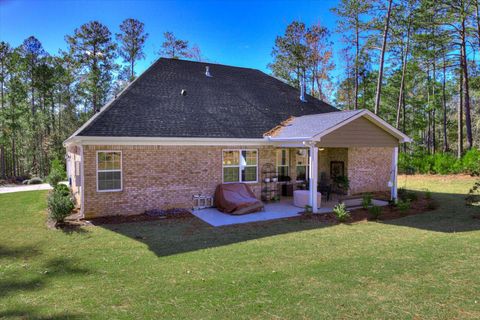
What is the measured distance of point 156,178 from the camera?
35.5ft

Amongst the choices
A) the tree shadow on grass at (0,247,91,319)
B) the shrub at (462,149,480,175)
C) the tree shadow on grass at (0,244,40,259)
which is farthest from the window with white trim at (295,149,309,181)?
the shrub at (462,149,480,175)

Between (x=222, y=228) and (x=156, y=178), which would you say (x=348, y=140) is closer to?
(x=222, y=228)

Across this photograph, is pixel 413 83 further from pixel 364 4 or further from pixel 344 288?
pixel 344 288

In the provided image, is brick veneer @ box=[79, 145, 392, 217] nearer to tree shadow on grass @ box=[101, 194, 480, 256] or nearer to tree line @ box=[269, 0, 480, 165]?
tree shadow on grass @ box=[101, 194, 480, 256]

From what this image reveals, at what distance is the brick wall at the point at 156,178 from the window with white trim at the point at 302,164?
3.83 meters

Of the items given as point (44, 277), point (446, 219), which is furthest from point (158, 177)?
point (446, 219)

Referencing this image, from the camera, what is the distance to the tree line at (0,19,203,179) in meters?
28.4

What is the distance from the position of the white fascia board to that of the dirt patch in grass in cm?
237

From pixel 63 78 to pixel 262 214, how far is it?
29.2 metres

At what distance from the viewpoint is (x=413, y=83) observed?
3319 centimetres

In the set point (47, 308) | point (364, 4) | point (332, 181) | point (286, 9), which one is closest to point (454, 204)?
point (332, 181)

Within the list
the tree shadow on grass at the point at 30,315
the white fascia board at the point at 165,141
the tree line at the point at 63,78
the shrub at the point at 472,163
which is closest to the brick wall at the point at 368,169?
the white fascia board at the point at 165,141

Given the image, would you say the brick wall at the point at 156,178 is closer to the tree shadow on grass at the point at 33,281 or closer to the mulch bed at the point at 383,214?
the tree shadow on grass at the point at 33,281

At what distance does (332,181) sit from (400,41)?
15.9 meters
